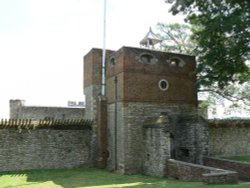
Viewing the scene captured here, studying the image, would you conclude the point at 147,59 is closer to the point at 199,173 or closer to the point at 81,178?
the point at 199,173

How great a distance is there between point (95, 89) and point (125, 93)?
343 cm

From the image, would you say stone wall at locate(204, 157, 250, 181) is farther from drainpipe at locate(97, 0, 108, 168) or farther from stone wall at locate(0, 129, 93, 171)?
stone wall at locate(0, 129, 93, 171)

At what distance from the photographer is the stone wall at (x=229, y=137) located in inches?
947

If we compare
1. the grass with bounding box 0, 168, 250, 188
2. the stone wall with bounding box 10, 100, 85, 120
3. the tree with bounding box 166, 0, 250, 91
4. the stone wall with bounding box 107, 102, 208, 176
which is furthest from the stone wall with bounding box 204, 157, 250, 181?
the stone wall with bounding box 10, 100, 85, 120

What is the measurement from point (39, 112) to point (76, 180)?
14964 millimetres

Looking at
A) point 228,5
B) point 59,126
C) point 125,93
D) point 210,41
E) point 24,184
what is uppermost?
point 228,5

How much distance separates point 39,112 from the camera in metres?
29.2

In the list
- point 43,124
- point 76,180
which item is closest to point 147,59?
point 43,124

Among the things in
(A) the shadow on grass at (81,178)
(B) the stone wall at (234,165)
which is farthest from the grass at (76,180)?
(B) the stone wall at (234,165)

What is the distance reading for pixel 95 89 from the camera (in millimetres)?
21047

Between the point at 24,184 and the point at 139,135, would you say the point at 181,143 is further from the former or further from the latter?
the point at 24,184

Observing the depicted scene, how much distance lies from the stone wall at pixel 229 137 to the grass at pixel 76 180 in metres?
8.98

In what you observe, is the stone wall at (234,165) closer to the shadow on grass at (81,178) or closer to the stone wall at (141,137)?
the stone wall at (141,137)

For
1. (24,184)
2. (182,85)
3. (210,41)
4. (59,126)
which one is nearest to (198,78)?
(182,85)
